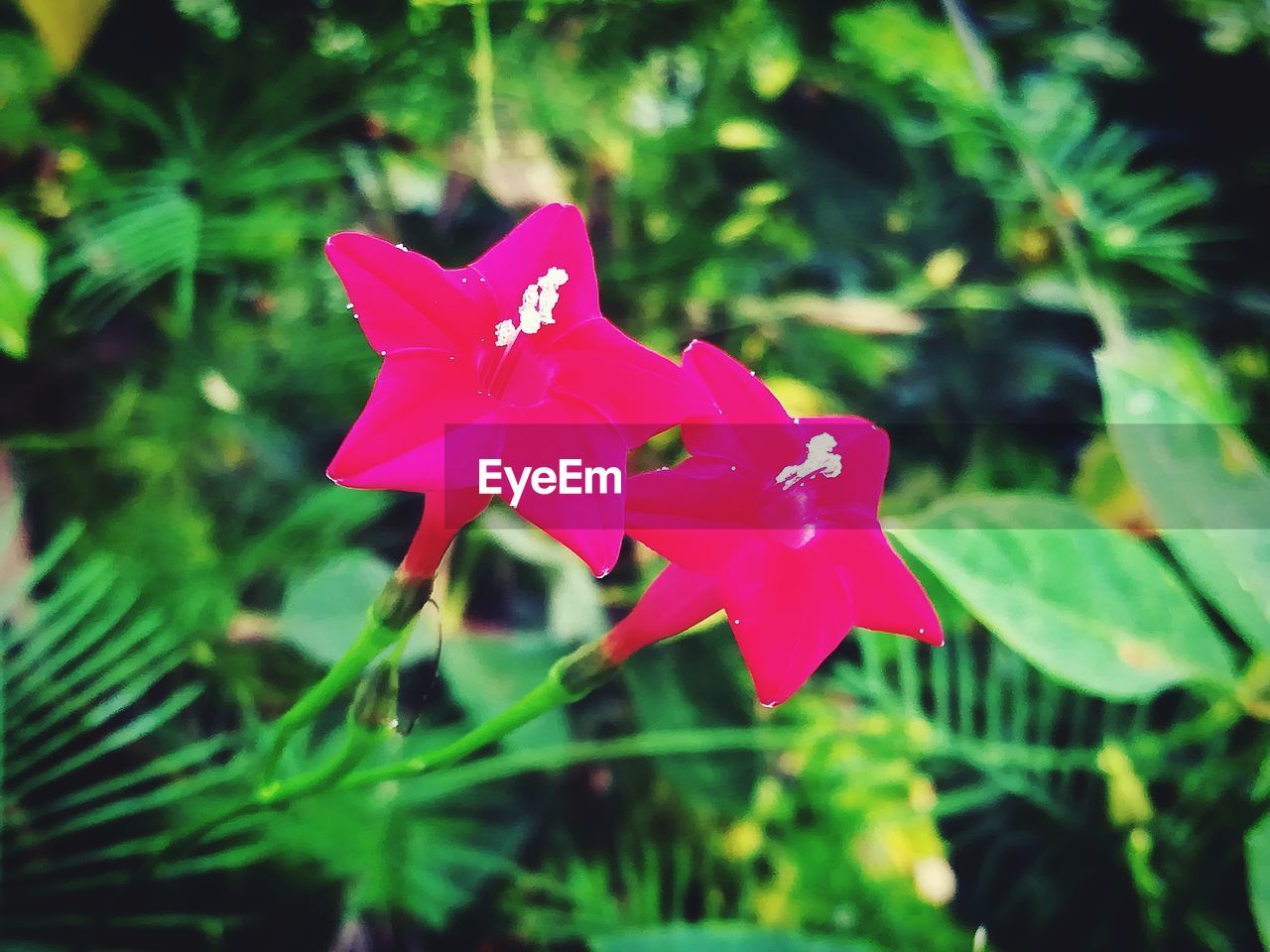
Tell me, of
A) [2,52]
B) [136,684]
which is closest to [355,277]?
[136,684]

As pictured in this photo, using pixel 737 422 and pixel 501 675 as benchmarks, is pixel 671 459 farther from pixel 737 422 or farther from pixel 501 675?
pixel 737 422

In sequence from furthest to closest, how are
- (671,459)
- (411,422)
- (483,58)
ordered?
(671,459) → (483,58) → (411,422)

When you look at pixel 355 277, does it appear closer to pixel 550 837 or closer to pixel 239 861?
pixel 239 861

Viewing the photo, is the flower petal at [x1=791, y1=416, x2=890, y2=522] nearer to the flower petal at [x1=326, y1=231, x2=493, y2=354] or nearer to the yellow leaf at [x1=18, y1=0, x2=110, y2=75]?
the flower petal at [x1=326, y1=231, x2=493, y2=354]

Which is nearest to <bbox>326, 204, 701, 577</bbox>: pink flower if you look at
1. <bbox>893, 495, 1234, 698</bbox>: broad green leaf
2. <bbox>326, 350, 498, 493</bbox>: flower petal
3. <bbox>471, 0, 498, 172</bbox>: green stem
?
<bbox>326, 350, 498, 493</bbox>: flower petal

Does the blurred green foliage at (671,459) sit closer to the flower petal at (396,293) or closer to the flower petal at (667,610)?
the flower petal at (667,610)

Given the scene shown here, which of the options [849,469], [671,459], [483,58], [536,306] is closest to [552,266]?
[536,306]
